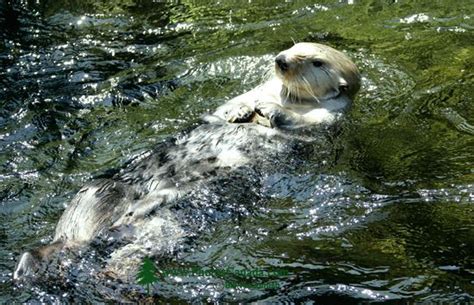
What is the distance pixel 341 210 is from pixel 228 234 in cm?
81

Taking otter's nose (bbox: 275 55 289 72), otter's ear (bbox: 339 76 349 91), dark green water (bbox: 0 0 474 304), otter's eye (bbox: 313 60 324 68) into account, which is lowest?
dark green water (bbox: 0 0 474 304)

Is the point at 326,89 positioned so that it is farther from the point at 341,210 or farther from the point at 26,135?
the point at 26,135

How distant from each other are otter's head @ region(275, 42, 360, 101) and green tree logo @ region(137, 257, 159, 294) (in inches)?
94.7

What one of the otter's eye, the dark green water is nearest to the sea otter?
the otter's eye

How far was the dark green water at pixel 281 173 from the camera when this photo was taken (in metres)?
4.29

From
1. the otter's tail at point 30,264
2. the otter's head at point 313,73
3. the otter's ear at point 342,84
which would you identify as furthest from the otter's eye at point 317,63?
the otter's tail at point 30,264

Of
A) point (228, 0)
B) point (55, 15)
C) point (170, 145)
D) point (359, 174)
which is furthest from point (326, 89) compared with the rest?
point (55, 15)

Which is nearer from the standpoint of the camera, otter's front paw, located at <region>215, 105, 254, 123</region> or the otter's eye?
otter's front paw, located at <region>215, 105, 254, 123</region>

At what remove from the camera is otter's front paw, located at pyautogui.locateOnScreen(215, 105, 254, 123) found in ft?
19.3

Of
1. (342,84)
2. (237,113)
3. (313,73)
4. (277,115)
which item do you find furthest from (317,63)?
(237,113)

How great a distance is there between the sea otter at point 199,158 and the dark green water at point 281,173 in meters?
0.23

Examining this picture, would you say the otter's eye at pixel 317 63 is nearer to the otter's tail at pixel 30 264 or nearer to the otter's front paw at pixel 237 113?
the otter's front paw at pixel 237 113

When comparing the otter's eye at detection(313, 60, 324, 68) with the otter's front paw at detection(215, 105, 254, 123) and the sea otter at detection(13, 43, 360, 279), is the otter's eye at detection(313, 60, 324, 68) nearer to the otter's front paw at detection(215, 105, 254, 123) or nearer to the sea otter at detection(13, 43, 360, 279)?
the sea otter at detection(13, 43, 360, 279)

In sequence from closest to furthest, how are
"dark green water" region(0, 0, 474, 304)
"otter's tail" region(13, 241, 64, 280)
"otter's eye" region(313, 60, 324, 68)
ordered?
"otter's tail" region(13, 241, 64, 280)
"dark green water" region(0, 0, 474, 304)
"otter's eye" region(313, 60, 324, 68)
